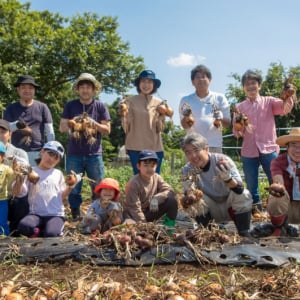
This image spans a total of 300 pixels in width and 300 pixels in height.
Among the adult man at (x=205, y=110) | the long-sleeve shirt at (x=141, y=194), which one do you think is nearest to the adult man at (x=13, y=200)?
the long-sleeve shirt at (x=141, y=194)

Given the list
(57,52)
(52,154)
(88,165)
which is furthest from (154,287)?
(57,52)

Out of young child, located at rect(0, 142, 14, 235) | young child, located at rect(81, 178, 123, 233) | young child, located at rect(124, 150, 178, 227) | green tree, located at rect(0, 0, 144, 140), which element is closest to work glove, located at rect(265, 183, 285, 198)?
young child, located at rect(124, 150, 178, 227)

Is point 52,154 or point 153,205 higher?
point 52,154

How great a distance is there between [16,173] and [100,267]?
1445 mm

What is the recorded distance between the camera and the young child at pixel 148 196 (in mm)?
4133

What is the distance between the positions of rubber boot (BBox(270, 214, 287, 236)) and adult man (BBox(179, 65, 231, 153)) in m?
1.21

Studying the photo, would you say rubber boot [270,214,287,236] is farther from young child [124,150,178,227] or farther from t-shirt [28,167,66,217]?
t-shirt [28,167,66,217]

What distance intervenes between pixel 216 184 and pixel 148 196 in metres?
0.72

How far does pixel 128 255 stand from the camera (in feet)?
9.91

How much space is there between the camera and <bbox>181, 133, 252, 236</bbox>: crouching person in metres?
3.77

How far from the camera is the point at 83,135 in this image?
16.1 ft

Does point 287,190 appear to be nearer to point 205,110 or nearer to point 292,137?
point 292,137

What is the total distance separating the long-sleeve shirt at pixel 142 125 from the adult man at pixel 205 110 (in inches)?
14.0

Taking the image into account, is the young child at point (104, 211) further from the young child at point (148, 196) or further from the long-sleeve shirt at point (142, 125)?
the long-sleeve shirt at point (142, 125)
